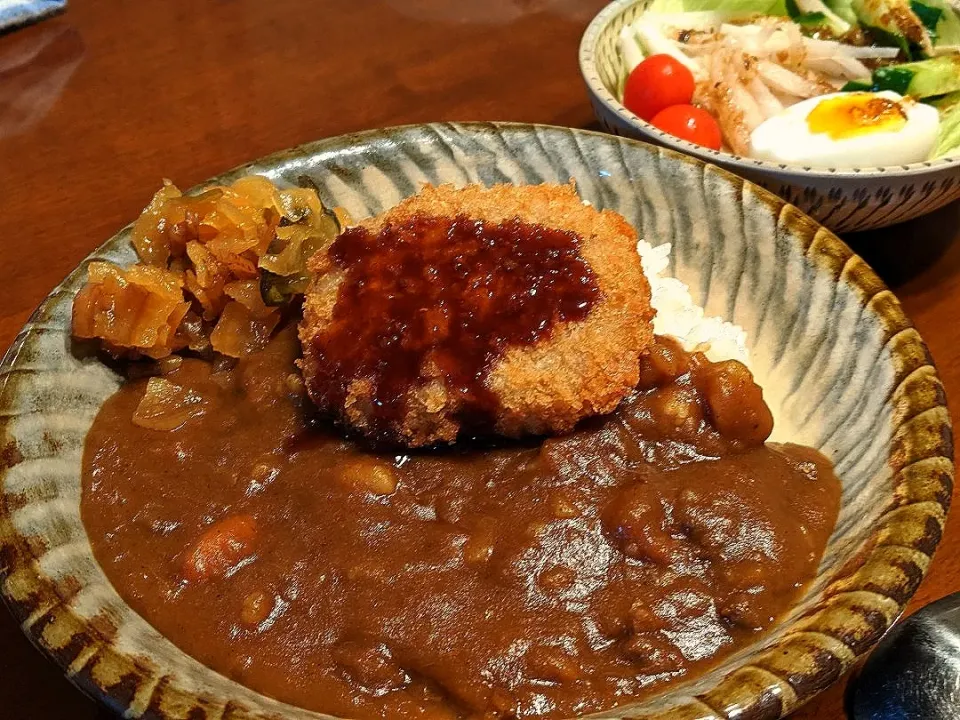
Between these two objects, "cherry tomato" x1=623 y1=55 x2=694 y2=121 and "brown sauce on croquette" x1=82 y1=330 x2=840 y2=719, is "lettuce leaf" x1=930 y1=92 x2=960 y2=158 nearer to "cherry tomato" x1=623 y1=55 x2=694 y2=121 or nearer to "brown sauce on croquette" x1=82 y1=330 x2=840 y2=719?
"cherry tomato" x1=623 y1=55 x2=694 y2=121

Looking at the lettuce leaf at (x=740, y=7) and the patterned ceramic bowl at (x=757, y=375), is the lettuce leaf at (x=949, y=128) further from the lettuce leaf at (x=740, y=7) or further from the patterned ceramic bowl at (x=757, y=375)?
the patterned ceramic bowl at (x=757, y=375)

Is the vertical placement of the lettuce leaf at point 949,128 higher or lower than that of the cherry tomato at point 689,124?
lower

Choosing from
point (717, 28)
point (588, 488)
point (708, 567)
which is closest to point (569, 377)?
point (588, 488)

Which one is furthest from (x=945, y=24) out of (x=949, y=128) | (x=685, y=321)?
(x=685, y=321)

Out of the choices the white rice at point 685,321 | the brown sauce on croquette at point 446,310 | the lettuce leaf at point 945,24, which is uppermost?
Result: the brown sauce on croquette at point 446,310

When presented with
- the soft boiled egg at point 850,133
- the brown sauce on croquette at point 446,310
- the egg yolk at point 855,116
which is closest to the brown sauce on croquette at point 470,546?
the brown sauce on croquette at point 446,310

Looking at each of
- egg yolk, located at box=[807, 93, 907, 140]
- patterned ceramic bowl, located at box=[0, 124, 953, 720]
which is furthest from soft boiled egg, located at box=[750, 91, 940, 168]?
patterned ceramic bowl, located at box=[0, 124, 953, 720]

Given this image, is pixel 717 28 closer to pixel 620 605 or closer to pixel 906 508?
pixel 906 508
